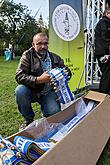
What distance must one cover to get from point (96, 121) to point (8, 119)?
1.20 meters

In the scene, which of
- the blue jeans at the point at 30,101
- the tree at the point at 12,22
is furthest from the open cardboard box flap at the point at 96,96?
the tree at the point at 12,22

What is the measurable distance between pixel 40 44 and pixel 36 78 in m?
0.26

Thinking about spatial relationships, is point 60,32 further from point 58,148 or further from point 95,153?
point 58,148

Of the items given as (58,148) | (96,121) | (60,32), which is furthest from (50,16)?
(58,148)

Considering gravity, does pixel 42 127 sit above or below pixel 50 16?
below

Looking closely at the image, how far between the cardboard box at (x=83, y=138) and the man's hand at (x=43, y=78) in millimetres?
258

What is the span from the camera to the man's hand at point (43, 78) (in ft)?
6.33

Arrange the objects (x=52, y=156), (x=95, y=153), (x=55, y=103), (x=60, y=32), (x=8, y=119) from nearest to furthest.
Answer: (x=52, y=156) < (x=95, y=153) < (x=55, y=103) < (x=8, y=119) < (x=60, y=32)

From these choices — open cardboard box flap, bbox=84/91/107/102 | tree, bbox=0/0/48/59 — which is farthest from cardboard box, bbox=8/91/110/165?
tree, bbox=0/0/48/59

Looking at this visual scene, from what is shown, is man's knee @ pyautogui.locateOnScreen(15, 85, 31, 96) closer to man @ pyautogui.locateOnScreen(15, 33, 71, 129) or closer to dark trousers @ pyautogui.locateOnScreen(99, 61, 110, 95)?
man @ pyautogui.locateOnScreen(15, 33, 71, 129)

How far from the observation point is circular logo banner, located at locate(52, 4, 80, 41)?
9.42 ft

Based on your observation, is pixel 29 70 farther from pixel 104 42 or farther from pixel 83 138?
pixel 104 42

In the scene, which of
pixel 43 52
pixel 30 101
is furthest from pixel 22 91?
pixel 43 52

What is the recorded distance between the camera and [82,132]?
1.57 meters
